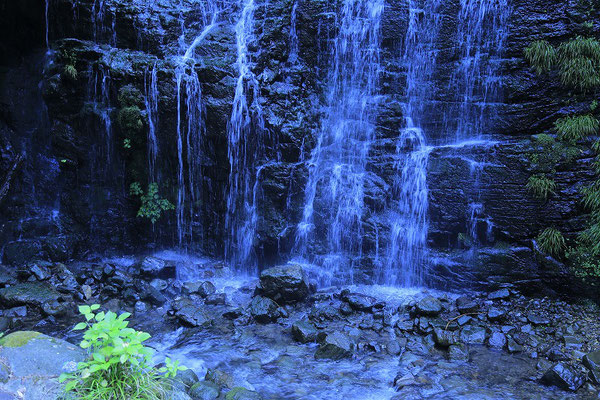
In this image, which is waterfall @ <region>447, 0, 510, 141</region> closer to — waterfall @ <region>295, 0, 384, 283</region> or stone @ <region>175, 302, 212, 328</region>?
waterfall @ <region>295, 0, 384, 283</region>

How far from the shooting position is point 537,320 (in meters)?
7.36

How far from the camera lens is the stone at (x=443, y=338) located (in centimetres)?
696

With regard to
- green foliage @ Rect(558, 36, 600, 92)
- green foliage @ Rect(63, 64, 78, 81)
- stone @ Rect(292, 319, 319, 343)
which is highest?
green foliage @ Rect(558, 36, 600, 92)

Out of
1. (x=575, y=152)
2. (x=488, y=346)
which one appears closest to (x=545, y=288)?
(x=488, y=346)

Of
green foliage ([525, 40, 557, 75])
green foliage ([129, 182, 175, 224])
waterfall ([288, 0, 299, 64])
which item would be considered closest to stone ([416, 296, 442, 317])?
green foliage ([525, 40, 557, 75])

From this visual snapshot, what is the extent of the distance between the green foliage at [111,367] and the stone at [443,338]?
17.1ft

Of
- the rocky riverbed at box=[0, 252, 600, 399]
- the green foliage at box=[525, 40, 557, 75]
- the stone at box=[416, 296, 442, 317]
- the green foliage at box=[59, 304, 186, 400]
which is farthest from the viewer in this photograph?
the green foliage at box=[525, 40, 557, 75]

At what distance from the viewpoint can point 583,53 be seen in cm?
849

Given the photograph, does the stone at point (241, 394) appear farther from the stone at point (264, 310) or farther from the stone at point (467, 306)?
the stone at point (467, 306)

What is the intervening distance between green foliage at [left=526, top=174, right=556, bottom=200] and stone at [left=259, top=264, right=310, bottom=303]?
556cm

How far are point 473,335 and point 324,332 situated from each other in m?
2.85

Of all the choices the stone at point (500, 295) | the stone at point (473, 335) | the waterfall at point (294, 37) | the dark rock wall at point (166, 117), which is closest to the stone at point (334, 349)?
the stone at point (473, 335)

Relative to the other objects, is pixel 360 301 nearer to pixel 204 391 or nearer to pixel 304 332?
pixel 304 332

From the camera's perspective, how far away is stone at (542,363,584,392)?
566cm
